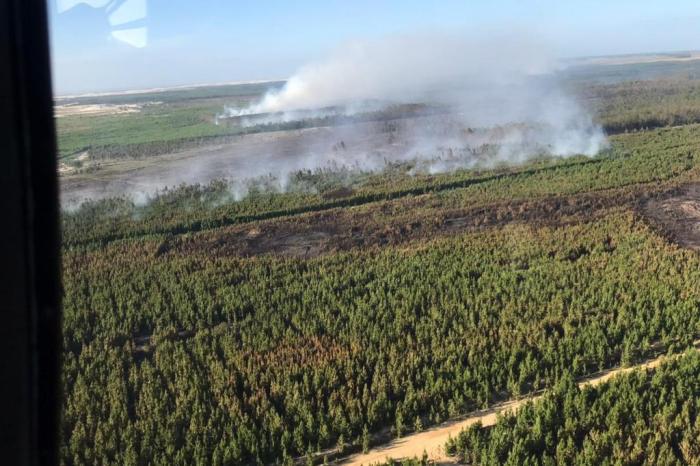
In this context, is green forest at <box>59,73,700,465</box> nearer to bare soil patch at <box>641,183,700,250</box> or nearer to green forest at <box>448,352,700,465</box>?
green forest at <box>448,352,700,465</box>

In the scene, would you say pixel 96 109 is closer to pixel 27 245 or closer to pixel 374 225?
pixel 374 225

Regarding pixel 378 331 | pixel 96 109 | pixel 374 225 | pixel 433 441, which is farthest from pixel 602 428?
pixel 96 109

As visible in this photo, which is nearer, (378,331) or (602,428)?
(602,428)

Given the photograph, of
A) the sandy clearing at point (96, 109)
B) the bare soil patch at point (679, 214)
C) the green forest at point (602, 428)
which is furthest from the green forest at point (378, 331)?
the sandy clearing at point (96, 109)

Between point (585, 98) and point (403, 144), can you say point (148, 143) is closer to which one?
point (403, 144)

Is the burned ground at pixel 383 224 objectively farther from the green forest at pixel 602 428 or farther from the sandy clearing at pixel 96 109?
the sandy clearing at pixel 96 109

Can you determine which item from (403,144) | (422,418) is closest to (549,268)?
(422,418)

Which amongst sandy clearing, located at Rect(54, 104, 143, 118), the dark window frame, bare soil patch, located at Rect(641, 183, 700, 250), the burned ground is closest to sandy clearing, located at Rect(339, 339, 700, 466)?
the dark window frame

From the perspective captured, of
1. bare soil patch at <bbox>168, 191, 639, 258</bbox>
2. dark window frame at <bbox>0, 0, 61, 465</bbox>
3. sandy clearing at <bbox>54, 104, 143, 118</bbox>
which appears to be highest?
sandy clearing at <bbox>54, 104, 143, 118</bbox>
